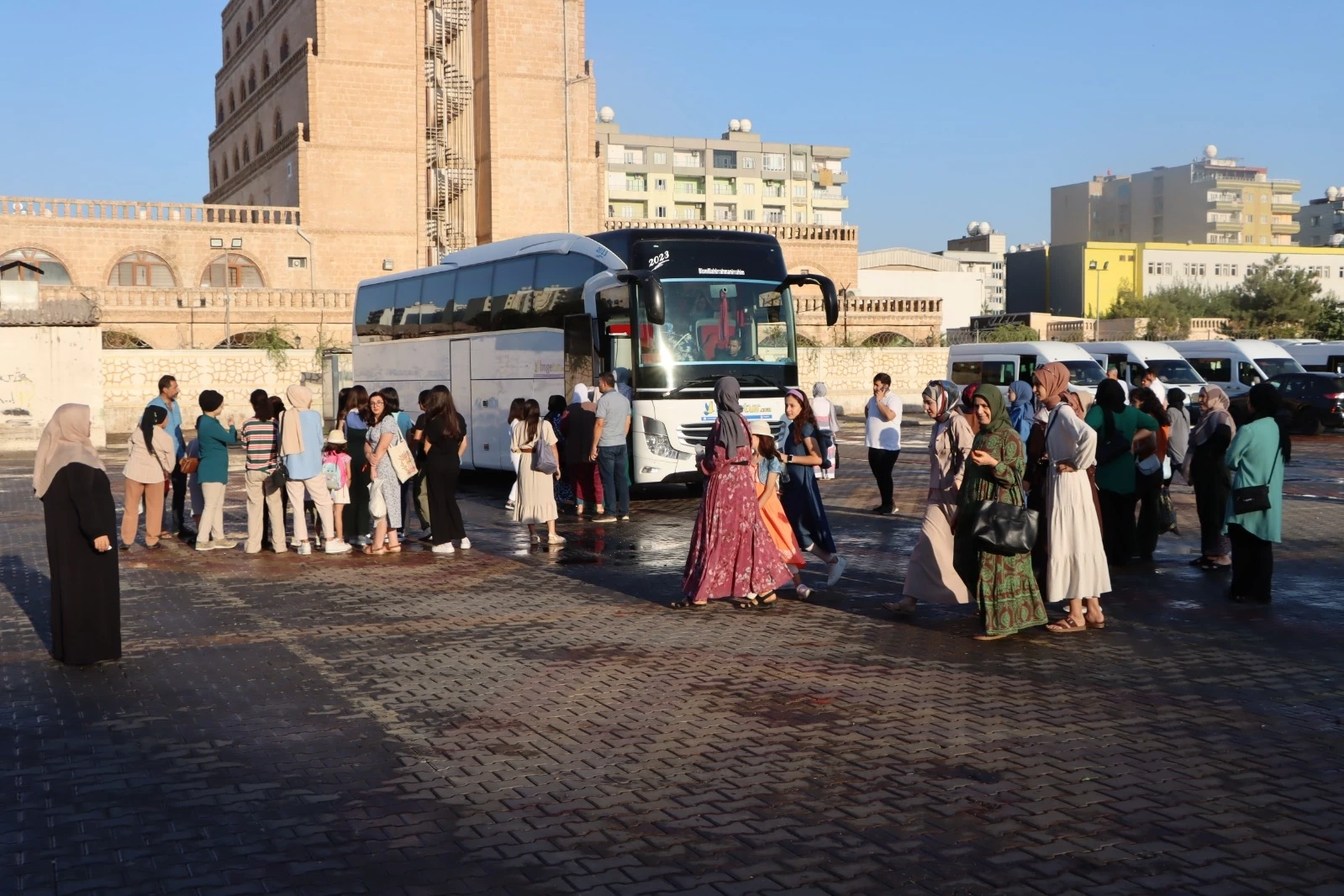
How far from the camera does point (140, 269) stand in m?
51.2

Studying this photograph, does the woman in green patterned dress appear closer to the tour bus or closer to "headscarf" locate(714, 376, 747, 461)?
"headscarf" locate(714, 376, 747, 461)

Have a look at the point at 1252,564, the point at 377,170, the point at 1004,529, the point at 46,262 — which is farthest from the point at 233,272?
the point at 1004,529

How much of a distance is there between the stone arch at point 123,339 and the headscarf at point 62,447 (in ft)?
127

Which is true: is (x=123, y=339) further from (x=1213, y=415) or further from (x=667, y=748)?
(x=667, y=748)

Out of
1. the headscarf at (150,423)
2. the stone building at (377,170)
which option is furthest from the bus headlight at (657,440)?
the stone building at (377,170)

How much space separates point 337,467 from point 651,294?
511 cm

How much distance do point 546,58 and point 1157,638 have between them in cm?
5096

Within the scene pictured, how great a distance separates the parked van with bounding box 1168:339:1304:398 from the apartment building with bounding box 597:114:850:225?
248 ft

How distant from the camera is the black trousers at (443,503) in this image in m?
13.5

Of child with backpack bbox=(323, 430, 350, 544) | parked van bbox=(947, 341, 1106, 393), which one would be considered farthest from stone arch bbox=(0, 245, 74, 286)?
child with backpack bbox=(323, 430, 350, 544)

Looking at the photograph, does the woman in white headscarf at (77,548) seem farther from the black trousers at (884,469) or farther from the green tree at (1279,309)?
the green tree at (1279,309)

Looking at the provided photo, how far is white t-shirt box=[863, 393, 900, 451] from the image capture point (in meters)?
16.9

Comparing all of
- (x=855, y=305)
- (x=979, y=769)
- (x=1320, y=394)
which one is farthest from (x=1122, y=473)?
(x=855, y=305)

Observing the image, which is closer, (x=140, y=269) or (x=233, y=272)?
(x=140, y=269)
